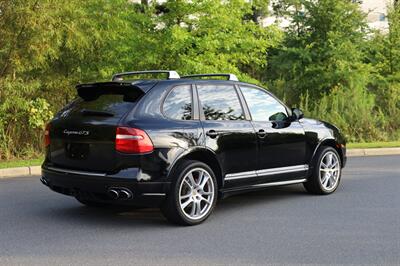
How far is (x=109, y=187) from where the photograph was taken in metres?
6.00

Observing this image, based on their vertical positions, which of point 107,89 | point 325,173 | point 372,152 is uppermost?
point 107,89

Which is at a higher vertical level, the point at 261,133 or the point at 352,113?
the point at 261,133

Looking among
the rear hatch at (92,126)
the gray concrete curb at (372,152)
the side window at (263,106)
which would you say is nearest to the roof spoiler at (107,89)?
the rear hatch at (92,126)

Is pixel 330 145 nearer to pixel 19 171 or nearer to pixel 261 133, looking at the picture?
pixel 261 133

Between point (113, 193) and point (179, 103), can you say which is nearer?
point (113, 193)

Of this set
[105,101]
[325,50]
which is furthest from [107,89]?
[325,50]

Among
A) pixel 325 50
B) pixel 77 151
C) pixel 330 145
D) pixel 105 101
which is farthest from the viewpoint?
pixel 325 50

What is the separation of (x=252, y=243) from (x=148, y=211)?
1.99 meters

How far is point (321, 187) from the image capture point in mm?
8219

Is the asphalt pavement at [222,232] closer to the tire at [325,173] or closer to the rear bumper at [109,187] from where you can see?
the tire at [325,173]

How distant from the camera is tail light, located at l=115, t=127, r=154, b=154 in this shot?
5965mm

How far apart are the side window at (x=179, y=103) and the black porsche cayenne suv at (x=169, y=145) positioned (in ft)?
0.04

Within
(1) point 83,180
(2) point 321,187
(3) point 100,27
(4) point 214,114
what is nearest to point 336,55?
(3) point 100,27

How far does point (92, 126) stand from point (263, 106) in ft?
8.12
